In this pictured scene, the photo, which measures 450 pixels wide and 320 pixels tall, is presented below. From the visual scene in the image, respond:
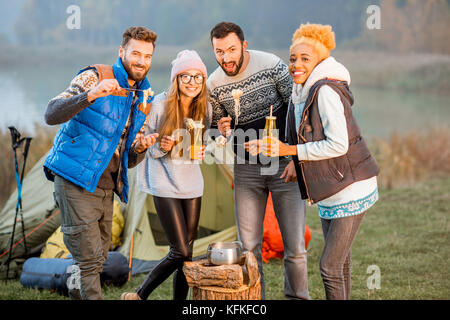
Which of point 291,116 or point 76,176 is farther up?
point 291,116

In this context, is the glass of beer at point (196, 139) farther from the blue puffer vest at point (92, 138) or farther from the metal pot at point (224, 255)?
the metal pot at point (224, 255)

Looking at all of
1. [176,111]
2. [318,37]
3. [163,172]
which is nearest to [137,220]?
[163,172]

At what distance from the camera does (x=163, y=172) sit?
3.07 meters

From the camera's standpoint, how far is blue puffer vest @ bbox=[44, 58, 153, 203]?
2.67 metres

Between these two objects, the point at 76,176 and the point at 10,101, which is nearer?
the point at 76,176

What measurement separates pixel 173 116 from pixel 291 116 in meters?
0.73

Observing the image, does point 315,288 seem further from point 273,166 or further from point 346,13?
point 346,13

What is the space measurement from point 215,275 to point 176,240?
1.35ft

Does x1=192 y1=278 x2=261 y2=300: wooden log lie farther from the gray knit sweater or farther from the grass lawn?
the grass lawn

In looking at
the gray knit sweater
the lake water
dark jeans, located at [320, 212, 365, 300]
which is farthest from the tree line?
dark jeans, located at [320, 212, 365, 300]

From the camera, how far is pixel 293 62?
2.65 m

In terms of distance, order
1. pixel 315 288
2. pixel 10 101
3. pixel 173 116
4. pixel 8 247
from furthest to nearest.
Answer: pixel 10 101 → pixel 8 247 → pixel 315 288 → pixel 173 116
